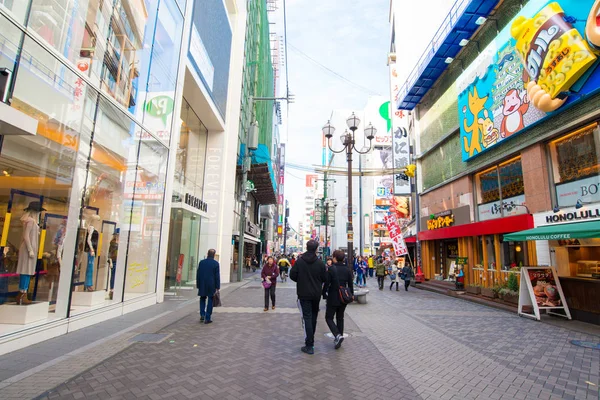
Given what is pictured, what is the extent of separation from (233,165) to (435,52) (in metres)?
13.6

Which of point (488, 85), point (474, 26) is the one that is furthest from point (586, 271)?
point (474, 26)

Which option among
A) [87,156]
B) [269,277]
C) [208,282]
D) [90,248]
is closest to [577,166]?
[269,277]

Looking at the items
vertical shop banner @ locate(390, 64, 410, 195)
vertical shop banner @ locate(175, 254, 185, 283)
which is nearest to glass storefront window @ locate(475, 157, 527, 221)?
vertical shop banner @ locate(390, 64, 410, 195)

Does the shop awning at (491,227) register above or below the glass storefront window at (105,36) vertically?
below

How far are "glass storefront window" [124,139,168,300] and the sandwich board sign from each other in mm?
11352

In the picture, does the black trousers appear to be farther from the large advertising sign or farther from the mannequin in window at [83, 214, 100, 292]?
the large advertising sign

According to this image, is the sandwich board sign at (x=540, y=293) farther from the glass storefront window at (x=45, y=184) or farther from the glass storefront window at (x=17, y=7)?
the glass storefront window at (x=17, y=7)

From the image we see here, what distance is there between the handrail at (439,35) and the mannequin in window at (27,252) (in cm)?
1772

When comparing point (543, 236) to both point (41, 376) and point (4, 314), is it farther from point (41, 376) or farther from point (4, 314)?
point (4, 314)

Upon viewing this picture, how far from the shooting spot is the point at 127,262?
9.11 metres

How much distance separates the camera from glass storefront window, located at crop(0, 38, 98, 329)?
234 inches

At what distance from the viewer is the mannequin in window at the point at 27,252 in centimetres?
613

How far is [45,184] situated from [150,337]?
3963mm

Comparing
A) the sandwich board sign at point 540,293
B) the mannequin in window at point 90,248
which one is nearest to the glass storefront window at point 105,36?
the mannequin in window at point 90,248
